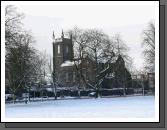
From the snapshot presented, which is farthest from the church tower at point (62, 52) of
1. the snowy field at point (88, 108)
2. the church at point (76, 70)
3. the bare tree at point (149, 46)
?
the bare tree at point (149, 46)

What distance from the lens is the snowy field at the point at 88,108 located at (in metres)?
11.4

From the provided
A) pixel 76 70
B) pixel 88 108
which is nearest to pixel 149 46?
pixel 76 70

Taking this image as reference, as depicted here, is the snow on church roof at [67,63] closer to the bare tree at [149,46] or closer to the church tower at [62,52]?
the church tower at [62,52]

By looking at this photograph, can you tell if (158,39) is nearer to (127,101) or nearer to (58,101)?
(127,101)

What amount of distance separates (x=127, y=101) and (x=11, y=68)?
233 centimetres

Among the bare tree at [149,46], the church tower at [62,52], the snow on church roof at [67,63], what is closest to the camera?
the bare tree at [149,46]

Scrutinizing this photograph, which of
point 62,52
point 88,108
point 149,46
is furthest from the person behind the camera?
point 62,52

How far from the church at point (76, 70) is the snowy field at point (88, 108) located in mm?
328

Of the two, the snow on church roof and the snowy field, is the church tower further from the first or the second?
the snowy field

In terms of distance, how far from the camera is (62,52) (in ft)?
38.9

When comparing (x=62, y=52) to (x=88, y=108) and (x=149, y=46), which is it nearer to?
(x=88, y=108)

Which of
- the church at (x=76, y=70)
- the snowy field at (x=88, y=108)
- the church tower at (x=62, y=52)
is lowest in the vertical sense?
the snowy field at (x=88, y=108)

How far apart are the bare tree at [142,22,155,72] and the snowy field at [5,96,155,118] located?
0.61 metres

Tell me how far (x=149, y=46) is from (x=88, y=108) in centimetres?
164
